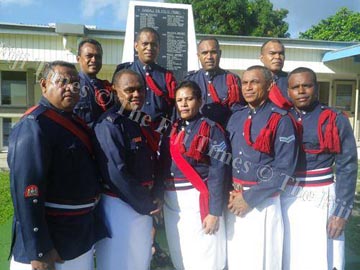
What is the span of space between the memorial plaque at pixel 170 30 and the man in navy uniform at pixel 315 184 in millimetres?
3471

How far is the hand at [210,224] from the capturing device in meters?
2.64

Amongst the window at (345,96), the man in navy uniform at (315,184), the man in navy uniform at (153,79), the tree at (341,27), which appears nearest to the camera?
the man in navy uniform at (315,184)

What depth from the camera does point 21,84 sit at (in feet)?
34.5

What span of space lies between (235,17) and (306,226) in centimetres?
2070

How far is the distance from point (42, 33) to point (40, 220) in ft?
27.3

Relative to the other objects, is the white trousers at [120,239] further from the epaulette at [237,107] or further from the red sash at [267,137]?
the epaulette at [237,107]

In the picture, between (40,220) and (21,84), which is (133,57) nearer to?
(40,220)

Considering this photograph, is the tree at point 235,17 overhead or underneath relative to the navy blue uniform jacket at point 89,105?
overhead

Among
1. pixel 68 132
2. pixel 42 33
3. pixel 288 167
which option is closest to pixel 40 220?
pixel 68 132

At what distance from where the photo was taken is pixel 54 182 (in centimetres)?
209

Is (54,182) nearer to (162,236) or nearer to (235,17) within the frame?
(162,236)

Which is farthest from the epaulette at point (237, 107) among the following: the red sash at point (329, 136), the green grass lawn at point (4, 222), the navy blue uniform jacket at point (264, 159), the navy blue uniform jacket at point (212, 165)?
the green grass lawn at point (4, 222)

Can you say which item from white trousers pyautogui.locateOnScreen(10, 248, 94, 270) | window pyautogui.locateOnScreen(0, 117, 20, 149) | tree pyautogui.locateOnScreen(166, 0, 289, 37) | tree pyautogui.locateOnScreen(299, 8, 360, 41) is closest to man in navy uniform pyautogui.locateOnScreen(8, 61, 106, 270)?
white trousers pyautogui.locateOnScreen(10, 248, 94, 270)

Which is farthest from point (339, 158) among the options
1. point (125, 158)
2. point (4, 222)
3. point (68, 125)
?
point (4, 222)
